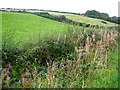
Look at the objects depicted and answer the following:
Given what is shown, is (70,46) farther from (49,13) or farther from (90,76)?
(49,13)

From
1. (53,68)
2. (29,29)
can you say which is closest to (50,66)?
(53,68)

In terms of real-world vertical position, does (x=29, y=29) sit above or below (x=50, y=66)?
above

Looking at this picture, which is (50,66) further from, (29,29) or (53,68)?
(29,29)

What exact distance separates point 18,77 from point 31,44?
177 cm

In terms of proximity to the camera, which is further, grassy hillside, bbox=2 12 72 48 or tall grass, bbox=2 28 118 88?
grassy hillside, bbox=2 12 72 48

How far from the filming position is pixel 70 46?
708 centimetres

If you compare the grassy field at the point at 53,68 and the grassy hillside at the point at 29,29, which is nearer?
A: the grassy field at the point at 53,68

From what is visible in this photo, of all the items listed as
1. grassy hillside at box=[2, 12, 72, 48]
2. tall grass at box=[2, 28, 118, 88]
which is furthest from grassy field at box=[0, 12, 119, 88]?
grassy hillside at box=[2, 12, 72, 48]

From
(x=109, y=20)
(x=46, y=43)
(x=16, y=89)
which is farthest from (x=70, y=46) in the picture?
(x=109, y=20)

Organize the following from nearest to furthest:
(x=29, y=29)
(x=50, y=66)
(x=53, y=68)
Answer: (x=53, y=68) → (x=50, y=66) → (x=29, y=29)

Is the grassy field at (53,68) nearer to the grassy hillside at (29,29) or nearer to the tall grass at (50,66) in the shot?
the tall grass at (50,66)

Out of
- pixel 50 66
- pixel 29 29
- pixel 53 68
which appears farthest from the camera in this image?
pixel 29 29

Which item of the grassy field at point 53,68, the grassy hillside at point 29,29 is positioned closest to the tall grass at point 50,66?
the grassy field at point 53,68

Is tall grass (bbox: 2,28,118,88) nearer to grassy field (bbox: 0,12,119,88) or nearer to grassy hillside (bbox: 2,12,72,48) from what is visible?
grassy field (bbox: 0,12,119,88)
